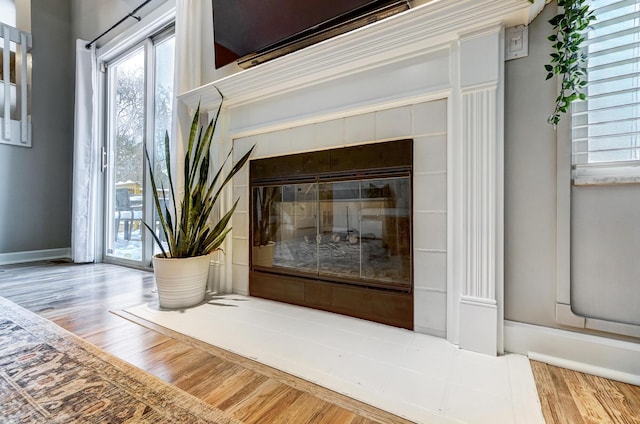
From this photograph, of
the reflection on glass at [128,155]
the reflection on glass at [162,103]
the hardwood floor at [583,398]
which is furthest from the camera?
the reflection on glass at [128,155]

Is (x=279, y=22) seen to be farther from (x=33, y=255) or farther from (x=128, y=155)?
(x=33, y=255)

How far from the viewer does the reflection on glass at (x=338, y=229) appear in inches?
60.4

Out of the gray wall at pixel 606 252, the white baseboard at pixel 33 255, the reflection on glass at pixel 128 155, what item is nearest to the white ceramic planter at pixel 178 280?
the reflection on glass at pixel 128 155

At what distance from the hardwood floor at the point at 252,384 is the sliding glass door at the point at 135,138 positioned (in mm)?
1374

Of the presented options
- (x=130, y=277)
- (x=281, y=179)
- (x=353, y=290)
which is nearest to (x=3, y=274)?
(x=130, y=277)

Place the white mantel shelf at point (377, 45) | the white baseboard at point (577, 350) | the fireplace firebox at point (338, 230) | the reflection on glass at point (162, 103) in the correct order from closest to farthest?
1. the white baseboard at point (577, 350)
2. the white mantel shelf at point (377, 45)
3. the fireplace firebox at point (338, 230)
4. the reflection on glass at point (162, 103)

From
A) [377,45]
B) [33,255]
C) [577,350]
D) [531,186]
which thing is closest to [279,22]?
[377,45]

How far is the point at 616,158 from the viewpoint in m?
1.12

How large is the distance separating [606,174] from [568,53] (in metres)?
0.48

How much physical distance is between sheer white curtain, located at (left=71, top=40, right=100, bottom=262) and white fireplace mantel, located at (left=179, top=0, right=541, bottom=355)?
9.93ft

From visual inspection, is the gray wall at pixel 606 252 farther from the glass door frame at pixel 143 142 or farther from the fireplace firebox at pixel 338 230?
the glass door frame at pixel 143 142

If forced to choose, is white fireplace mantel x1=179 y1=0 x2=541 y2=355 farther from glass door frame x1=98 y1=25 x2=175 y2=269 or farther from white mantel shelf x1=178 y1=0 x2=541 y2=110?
glass door frame x1=98 y1=25 x2=175 y2=269

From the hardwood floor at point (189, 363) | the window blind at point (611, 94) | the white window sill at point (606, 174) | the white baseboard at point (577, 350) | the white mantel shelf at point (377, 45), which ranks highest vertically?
the white mantel shelf at point (377, 45)

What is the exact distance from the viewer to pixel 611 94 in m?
1.12
